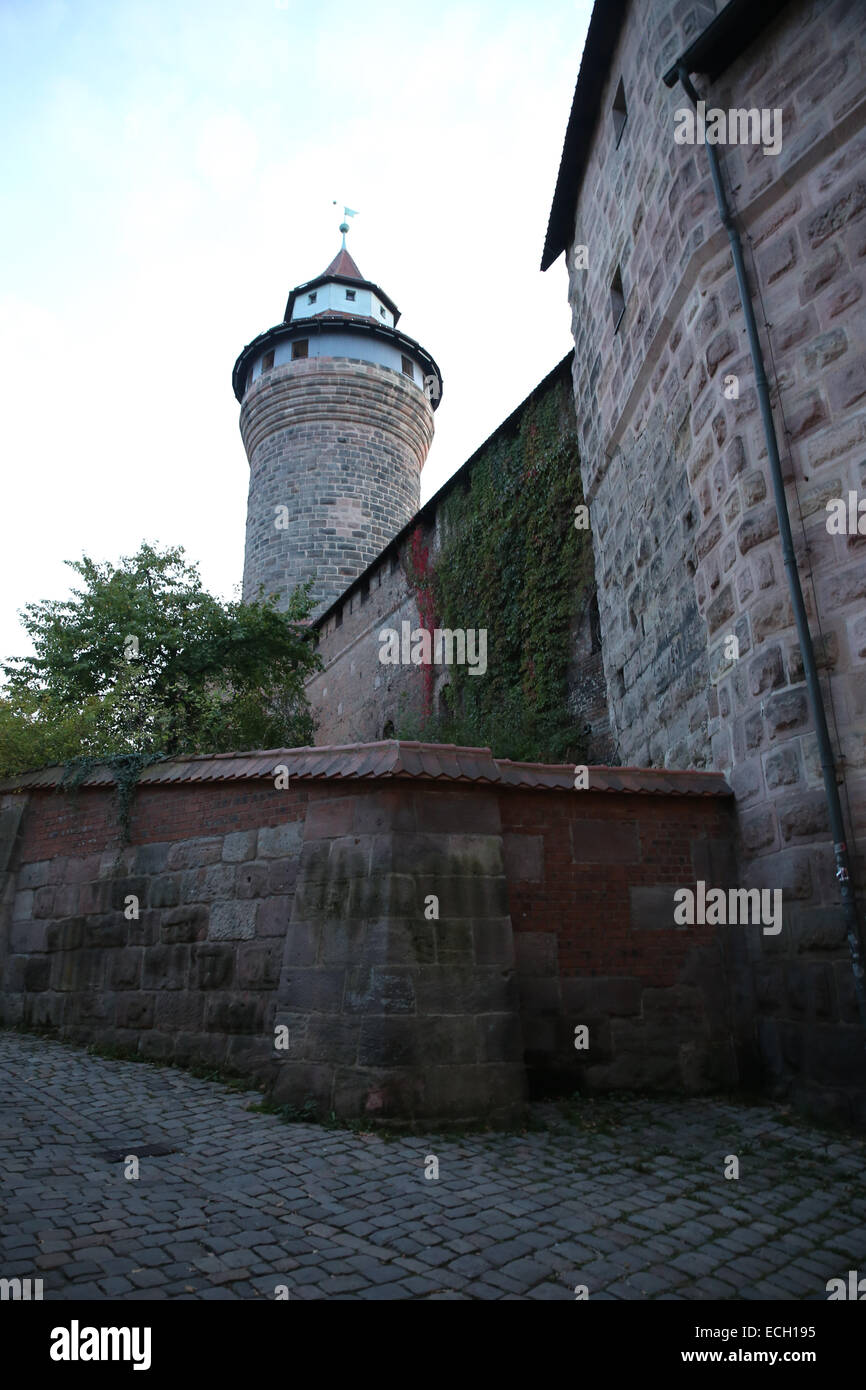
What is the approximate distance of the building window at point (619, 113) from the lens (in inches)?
356

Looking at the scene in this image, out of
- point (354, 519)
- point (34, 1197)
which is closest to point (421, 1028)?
point (34, 1197)

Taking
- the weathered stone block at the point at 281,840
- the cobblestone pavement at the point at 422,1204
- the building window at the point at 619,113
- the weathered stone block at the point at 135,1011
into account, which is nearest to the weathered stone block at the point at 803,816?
the cobblestone pavement at the point at 422,1204

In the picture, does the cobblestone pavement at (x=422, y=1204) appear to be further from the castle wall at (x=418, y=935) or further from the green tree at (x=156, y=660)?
the green tree at (x=156, y=660)

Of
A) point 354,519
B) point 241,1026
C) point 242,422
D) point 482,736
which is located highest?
point 242,422

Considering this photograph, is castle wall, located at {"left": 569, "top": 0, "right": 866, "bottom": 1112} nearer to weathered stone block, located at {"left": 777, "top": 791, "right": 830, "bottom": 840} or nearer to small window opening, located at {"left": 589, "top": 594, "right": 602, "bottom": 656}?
weathered stone block, located at {"left": 777, "top": 791, "right": 830, "bottom": 840}

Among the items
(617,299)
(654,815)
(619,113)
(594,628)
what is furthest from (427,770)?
(619,113)

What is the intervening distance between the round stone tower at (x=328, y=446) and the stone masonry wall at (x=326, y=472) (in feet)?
0.11

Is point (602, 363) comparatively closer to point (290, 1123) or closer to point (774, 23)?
point (774, 23)

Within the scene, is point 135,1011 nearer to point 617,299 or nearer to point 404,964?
point 404,964

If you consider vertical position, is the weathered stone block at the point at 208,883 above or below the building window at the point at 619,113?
below

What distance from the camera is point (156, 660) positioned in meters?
15.5

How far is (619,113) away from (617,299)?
196cm
